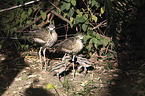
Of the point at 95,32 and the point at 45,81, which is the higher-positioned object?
the point at 95,32

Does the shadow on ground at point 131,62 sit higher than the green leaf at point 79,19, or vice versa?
the green leaf at point 79,19

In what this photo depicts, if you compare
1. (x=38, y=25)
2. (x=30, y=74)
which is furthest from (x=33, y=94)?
(x=38, y=25)

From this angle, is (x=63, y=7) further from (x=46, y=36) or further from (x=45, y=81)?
(x=45, y=81)

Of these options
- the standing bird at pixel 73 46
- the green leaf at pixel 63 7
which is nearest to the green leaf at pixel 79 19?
the green leaf at pixel 63 7

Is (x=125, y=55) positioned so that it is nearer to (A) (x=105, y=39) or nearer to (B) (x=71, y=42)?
(A) (x=105, y=39)

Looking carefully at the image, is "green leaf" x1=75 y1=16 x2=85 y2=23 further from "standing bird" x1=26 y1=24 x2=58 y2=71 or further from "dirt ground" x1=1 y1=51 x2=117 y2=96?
"dirt ground" x1=1 y1=51 x2=117 y2=96

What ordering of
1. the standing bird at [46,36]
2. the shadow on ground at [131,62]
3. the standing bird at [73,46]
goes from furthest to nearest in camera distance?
the standing bird at [46,36] < the standing bird at [73,46] < the shadow on ground at [131,62]

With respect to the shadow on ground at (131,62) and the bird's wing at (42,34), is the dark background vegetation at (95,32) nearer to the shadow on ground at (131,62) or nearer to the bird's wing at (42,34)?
the shadow on ground at (131,62)

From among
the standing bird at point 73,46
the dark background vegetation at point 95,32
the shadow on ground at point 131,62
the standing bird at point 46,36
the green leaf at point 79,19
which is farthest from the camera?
the green leaf at point 79,19

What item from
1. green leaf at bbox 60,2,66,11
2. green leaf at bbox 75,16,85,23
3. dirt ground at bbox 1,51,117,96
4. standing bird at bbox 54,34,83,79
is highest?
green leaf at bbox 60,2,66,11

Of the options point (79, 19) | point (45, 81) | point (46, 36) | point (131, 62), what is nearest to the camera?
point (45, 81)

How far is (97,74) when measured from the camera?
5727mm

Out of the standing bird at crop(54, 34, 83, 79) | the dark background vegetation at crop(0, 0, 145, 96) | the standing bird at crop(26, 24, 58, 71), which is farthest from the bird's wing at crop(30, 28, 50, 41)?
the dark background vegetation at crop(0, 0, 145, 96)

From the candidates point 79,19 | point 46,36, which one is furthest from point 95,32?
point 46,36
